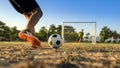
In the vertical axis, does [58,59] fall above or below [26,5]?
below

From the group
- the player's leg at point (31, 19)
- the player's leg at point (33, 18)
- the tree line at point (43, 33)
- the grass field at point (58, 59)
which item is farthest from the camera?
the tree line at point (43, 33)

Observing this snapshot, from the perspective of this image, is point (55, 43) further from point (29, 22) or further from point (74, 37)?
point (74, 37)

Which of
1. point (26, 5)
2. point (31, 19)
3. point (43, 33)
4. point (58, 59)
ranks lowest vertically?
point (58, 59)

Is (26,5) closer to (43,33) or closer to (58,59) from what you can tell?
(58,59)

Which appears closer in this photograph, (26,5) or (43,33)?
(26,5)

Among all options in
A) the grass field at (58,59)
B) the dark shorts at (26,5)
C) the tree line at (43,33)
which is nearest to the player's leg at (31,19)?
the dark shorts at (26,5)

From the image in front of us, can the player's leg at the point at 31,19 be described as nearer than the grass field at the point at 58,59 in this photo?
No

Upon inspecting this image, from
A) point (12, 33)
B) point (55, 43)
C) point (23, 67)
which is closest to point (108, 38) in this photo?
point (12, 33)

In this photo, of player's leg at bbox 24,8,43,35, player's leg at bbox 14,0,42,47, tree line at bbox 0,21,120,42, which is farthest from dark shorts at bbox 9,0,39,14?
tree line at bbox 0,21,120,42

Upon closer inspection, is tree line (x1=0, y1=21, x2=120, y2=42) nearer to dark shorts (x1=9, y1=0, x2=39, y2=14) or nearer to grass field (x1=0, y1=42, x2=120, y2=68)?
dark shorts (x1=9, y1=0, x2=39, y2=14)

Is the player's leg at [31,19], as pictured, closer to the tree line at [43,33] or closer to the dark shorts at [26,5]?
the dark shorts at [26,5]

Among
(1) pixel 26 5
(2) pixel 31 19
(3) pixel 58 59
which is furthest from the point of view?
(2) pixel 31 19

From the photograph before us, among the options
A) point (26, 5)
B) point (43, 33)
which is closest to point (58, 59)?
point (26, 5)

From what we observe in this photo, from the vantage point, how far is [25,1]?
19.6 feet
